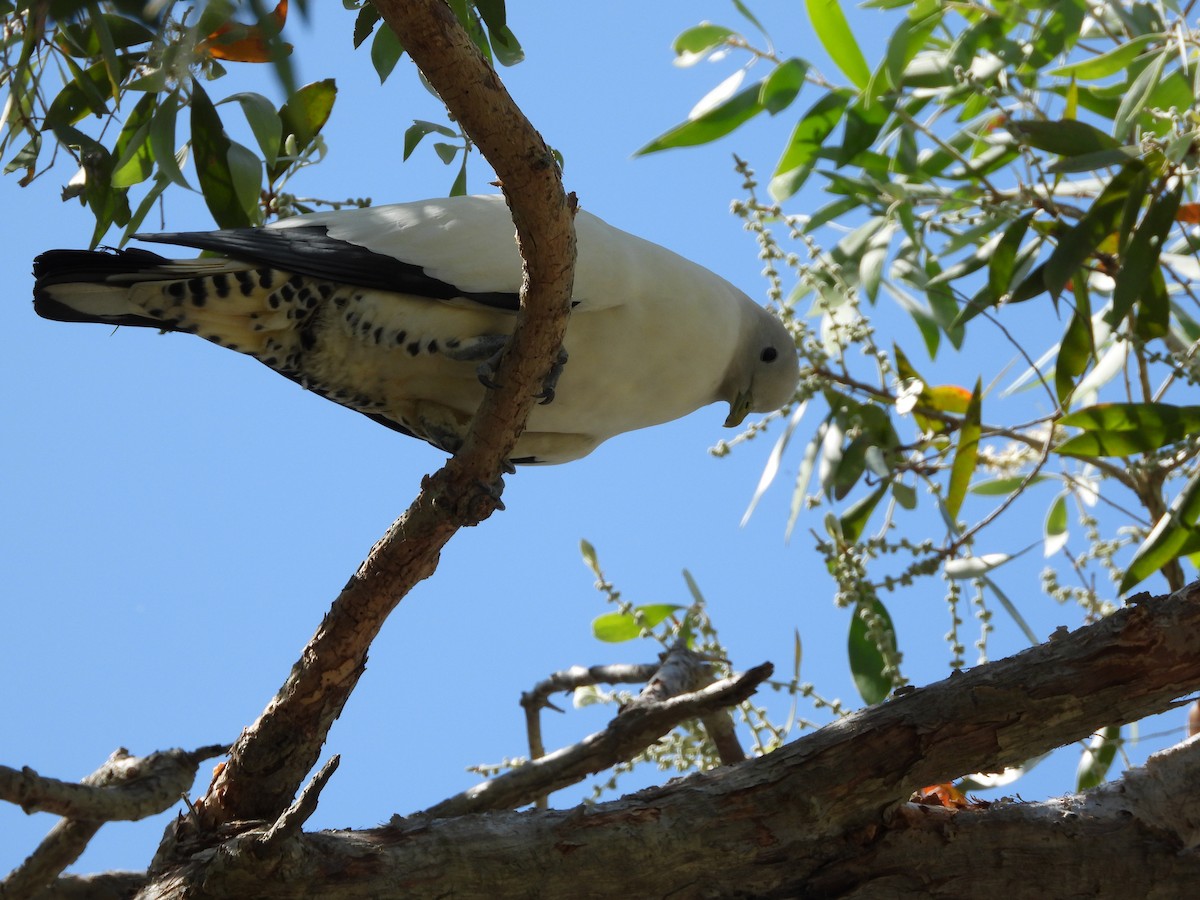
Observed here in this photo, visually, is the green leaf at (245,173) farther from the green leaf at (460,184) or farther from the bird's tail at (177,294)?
the green leaf at (460,184)

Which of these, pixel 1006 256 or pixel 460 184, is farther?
pixel 1006 256

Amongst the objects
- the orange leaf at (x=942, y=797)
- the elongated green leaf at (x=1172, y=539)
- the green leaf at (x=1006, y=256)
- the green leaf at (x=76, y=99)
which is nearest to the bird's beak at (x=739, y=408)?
the green leaf at (x=1006, y=256)

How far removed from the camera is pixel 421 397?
2.79 meters

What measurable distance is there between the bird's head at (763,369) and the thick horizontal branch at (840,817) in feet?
4.42

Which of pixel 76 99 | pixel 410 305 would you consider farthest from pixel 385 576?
pixel 76 99

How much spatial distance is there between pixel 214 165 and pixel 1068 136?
6.87ft

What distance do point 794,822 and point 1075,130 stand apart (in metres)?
2.01

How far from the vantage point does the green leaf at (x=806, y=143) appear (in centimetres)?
371

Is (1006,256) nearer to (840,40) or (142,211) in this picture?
(840,40)

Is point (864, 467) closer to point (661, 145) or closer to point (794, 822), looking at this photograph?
point (661, 145)

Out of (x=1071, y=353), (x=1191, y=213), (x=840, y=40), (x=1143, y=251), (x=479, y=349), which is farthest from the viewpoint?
(x=840, y=40)

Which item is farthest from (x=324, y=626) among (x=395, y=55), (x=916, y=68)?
(x=916, y=68)

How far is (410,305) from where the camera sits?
8.47ft

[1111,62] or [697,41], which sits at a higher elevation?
[697,41]
